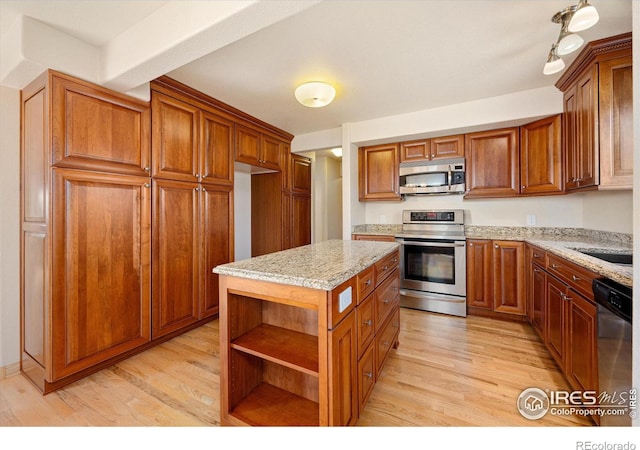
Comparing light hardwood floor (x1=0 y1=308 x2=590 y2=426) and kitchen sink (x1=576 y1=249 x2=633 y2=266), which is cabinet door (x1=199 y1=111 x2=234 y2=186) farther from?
kitchen sink (x1=576 y1=249 x2=633 y2=266)

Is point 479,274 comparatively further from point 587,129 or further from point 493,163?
point 587,129

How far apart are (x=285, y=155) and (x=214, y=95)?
4.62ft

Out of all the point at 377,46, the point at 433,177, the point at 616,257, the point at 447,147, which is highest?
the point at 377,46

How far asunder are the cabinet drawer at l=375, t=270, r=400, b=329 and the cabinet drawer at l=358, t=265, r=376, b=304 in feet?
0.44

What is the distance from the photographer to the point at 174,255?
8.01 ft

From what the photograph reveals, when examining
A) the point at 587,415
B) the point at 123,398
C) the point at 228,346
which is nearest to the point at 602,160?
the point at 587,415

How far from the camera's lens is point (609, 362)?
1.24m

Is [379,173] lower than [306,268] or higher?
higher

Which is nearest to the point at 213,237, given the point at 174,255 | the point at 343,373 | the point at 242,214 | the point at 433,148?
the point at 174,255

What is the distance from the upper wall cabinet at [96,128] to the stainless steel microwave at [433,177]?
2.84 metres

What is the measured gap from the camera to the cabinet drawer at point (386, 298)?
174cm

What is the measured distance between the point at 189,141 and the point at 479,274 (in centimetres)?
338

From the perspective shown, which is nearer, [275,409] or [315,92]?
[275,409]

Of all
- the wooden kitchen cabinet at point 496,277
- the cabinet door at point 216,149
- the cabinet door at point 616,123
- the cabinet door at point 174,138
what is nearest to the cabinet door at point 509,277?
the wooden kitchen cabinet at point 496,277
